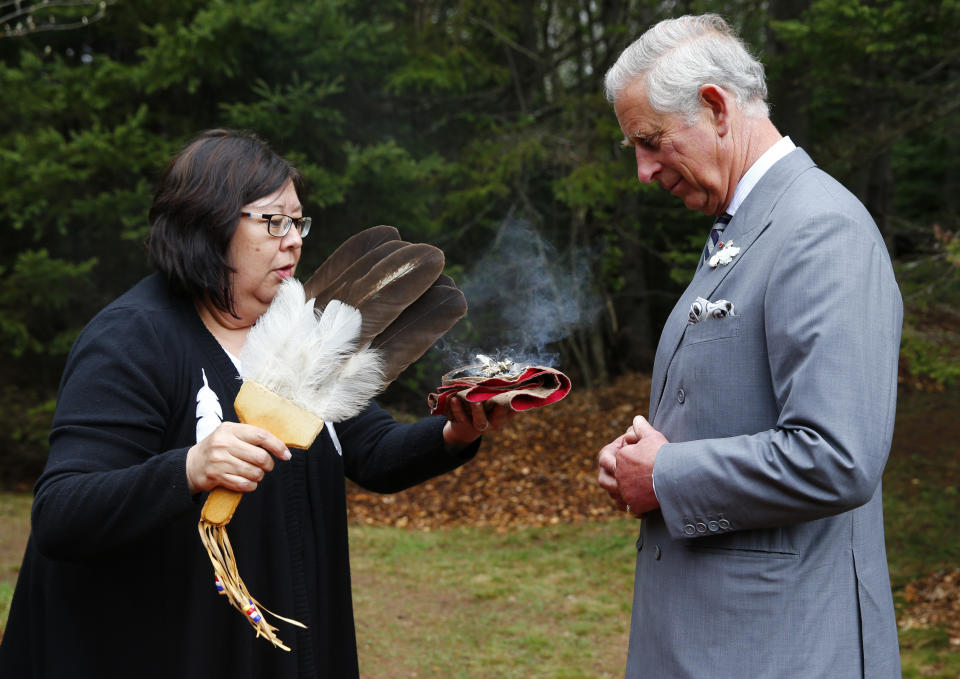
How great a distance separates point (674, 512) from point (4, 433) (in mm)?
10587

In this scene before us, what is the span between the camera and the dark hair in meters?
2.28

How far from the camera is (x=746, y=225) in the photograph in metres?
1.99

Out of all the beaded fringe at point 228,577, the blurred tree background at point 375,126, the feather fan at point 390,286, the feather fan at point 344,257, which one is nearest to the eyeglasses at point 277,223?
the feather fan at point 344,257

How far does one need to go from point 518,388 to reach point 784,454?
761 mm

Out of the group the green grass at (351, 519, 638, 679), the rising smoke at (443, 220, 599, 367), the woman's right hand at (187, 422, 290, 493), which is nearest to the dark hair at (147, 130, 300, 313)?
the woman's right hand at (187, 422, 290, 493)

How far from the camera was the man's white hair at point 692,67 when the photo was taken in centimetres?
196

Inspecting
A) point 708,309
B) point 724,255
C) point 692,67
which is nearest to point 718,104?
point 692,67

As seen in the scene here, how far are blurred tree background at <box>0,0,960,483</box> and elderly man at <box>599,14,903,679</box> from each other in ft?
18.4

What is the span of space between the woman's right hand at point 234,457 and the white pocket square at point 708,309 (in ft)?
3.34

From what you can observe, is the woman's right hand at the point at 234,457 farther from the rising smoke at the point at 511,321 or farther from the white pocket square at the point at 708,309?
the white pocket square at the point at 708,309

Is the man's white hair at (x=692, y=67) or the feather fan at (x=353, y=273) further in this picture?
the feather fan at (x=353, y=273)

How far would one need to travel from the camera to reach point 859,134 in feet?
26.0

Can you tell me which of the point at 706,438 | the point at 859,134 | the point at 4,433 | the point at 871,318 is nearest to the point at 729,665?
the point at 706,438

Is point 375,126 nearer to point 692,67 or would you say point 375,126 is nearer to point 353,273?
point 353,273
